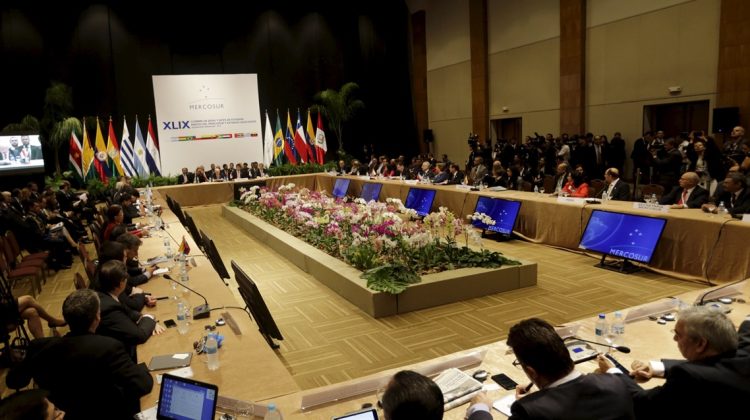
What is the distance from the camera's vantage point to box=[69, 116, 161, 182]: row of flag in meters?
14.8

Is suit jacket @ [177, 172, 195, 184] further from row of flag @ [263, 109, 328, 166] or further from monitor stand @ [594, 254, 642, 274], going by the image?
monitor stand @ [594, 254, 642, 274]

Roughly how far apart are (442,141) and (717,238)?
1294 cm

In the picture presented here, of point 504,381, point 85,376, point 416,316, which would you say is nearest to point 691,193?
point 416,316

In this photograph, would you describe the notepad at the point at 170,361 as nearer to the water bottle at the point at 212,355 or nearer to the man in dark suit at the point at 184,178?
the water bottle at the point at 212,355

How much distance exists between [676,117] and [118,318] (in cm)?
1130

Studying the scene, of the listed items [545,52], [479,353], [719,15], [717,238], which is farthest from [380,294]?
[545,52]

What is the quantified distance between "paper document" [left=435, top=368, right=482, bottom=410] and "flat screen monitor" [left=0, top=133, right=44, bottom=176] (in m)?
14.0

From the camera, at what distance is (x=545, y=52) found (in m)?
13.3

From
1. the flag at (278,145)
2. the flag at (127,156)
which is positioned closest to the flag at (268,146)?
the flag at (278,145)

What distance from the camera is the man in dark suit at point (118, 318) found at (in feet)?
9.67

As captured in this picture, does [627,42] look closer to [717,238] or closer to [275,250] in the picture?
[717,238]

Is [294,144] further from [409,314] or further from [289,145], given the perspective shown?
[409,314]

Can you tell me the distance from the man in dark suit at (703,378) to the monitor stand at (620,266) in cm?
407

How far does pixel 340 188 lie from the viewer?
13.2m
